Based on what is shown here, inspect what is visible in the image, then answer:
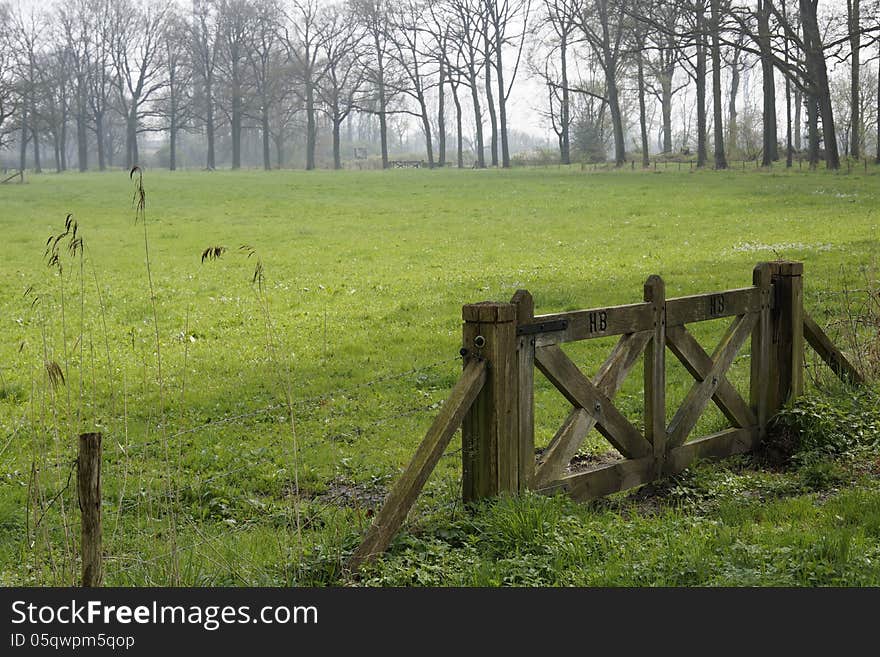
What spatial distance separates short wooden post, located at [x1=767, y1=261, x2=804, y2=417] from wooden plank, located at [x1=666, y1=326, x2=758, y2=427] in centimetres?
34

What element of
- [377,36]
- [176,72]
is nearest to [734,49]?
[377,36]

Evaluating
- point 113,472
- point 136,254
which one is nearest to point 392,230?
point 136,254

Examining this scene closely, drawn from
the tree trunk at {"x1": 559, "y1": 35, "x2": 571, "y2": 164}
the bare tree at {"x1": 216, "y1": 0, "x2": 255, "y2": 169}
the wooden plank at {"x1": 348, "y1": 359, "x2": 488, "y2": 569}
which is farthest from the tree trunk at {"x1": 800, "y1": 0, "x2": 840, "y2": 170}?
the bare tree at {"x1": 216, "y1": 0, "x2": 255, "y2": 169}

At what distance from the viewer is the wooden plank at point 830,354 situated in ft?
30.0

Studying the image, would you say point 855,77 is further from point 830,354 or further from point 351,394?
point 351,394

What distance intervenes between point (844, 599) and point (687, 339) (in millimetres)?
3225

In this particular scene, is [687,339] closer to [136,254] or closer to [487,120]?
[136,254]

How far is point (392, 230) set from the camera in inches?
1239

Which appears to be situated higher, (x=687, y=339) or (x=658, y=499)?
(x=687, y=339)

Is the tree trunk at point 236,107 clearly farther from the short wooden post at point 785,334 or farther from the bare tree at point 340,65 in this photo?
the short wooden post at point 785,334

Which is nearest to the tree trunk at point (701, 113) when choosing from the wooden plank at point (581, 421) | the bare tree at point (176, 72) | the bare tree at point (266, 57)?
the bare tree at point (266, 57)

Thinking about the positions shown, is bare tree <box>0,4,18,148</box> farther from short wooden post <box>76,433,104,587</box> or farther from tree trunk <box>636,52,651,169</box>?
short wooden post <box>76,433,104,587</box>

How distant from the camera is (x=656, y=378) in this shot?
7.56 meters

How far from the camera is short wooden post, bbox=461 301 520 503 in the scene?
6051 millimetres
